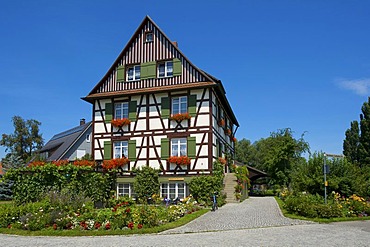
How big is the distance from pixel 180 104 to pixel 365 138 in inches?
990

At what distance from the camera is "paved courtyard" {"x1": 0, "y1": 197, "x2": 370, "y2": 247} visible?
11.5 m

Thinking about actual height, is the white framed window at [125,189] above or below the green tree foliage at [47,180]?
below

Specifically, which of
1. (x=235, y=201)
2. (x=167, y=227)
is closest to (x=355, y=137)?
(x=235, y=201)

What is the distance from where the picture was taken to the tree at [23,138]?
5797 centimetres

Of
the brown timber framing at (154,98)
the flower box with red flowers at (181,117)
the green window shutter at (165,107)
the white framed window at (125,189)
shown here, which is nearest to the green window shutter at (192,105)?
the brown timber framing at (154,98)

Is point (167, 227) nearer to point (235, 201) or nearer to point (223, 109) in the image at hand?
point (235, 201)

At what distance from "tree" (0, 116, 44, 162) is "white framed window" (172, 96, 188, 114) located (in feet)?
127

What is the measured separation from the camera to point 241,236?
1273 cm

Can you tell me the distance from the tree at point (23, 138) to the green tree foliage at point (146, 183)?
37.7 m

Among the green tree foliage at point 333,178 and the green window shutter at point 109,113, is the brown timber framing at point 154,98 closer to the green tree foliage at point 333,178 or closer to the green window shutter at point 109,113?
the green window shutter at point 109,113

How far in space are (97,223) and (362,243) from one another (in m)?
8.98

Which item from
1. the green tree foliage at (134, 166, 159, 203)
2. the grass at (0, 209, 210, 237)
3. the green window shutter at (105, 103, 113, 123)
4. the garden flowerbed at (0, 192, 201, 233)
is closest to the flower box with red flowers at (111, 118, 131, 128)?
the green window shutter at (105, 103, 113, 123)

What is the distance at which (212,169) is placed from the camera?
24547 mm

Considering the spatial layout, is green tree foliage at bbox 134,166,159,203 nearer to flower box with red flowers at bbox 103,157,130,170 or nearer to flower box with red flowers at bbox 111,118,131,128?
flower box with red flowers at bbox 103,157,130,170
